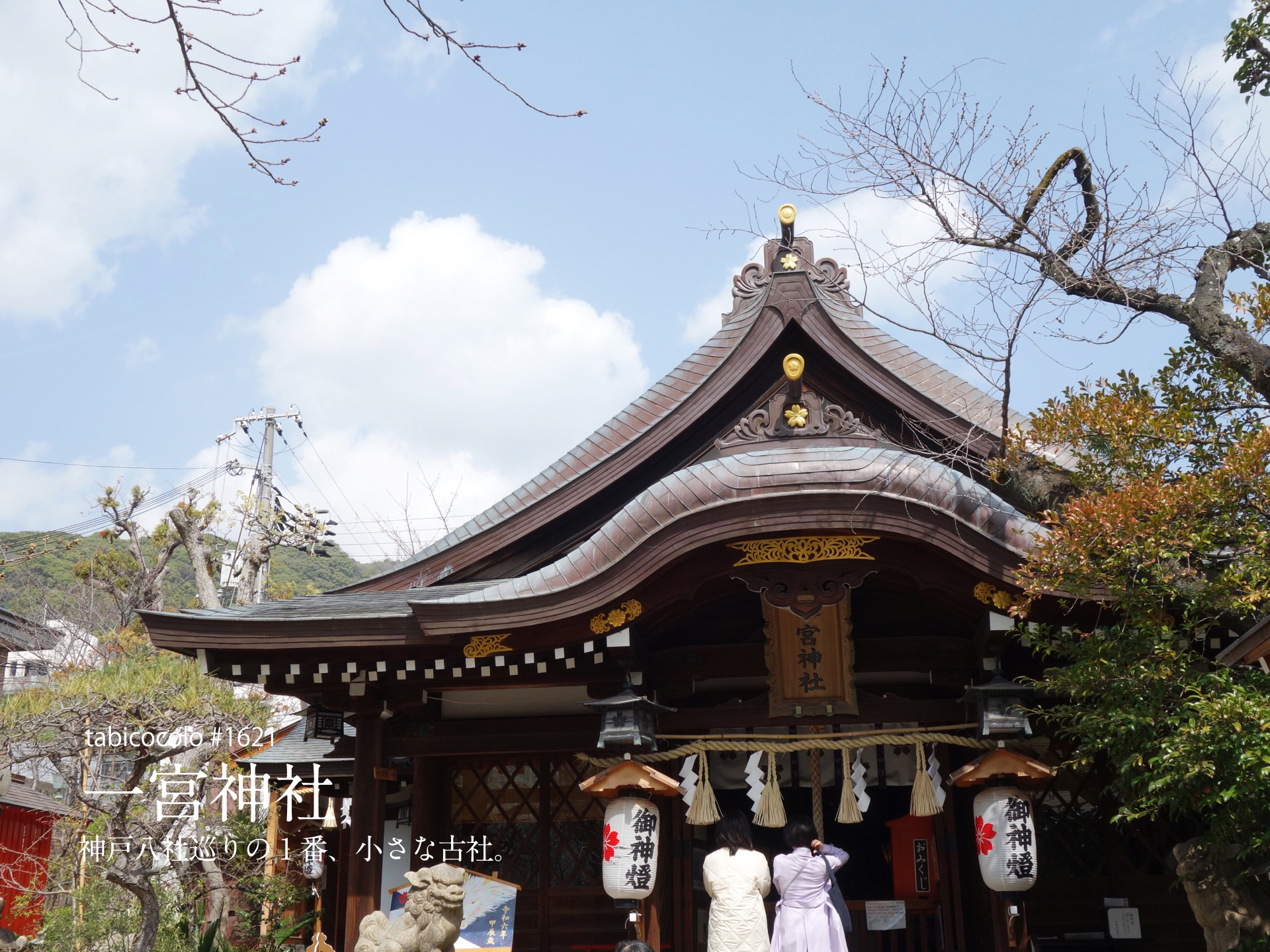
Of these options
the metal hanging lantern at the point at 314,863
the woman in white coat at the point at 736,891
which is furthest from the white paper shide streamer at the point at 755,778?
the metal hanging lantern at the point at 314,863

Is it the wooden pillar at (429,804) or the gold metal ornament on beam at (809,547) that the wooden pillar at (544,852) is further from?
the gold metal ornament on beam at (809,547)

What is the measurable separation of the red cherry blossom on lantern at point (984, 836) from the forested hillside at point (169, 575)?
16063mm

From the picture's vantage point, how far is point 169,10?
3.14 meters

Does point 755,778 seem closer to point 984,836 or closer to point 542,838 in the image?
point 984,836

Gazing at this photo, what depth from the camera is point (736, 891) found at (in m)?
6.41

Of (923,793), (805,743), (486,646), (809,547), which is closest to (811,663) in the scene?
(805,743)

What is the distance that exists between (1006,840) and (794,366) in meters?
3.72

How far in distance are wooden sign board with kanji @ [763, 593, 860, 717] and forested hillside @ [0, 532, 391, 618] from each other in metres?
14.8

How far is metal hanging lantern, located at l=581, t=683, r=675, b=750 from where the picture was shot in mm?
7406

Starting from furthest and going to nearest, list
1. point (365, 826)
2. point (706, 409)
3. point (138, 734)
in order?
point (138, 734)
point (706, 409)
point (365, 826)

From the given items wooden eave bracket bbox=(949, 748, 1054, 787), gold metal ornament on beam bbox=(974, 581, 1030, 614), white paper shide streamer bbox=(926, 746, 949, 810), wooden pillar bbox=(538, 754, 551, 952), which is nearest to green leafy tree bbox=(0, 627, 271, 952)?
wooden pillar bbox=(538, 754, 551, 952)

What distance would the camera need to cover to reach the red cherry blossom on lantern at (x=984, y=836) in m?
7.07

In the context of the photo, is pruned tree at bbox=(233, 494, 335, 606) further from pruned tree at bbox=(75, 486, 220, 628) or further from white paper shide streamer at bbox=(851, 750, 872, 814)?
white paper shide streamer at bbox=(851, 750, 872, 814)

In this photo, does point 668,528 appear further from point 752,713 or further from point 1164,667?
point 1164,667
